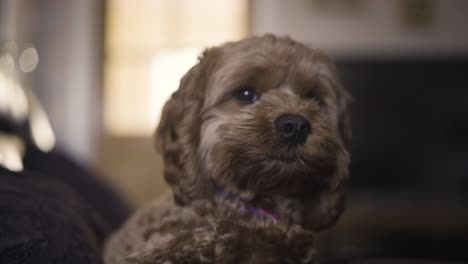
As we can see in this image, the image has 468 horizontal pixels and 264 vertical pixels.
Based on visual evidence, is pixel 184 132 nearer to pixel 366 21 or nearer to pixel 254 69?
pixel 254 69

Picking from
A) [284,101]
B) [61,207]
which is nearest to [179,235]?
[61,207]

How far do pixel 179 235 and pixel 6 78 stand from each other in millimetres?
2287

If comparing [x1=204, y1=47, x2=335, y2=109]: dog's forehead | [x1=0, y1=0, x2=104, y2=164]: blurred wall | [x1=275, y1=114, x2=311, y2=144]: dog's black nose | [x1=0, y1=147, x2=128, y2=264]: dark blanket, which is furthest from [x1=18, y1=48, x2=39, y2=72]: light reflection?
[x1=275, y1=114, x2=311, y2=144]: dog's black nose

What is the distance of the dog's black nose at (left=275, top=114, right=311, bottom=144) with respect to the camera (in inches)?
52.5

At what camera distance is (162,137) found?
154cm

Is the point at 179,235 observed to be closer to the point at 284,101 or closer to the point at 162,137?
the point at 162,137

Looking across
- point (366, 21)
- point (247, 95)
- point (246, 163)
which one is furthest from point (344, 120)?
point (366, 21)

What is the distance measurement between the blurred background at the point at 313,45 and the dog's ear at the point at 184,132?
3.75 meters

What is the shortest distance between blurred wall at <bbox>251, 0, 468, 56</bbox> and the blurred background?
0.01m

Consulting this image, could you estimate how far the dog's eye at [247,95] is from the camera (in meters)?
1.58

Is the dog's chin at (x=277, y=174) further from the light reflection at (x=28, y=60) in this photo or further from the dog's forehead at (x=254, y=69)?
the light reflection at (x=28, y=60)

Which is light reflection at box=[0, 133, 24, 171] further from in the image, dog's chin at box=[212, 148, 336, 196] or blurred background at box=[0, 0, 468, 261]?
blurred background at box=[0, 0, 468, 261]

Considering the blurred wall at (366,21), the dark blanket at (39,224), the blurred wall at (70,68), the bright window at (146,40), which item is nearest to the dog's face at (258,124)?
the dark blanket at (39,224)

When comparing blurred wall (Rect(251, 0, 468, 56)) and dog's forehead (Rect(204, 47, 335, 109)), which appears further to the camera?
blurred wall (Rect(251, 0, 468, 56))
